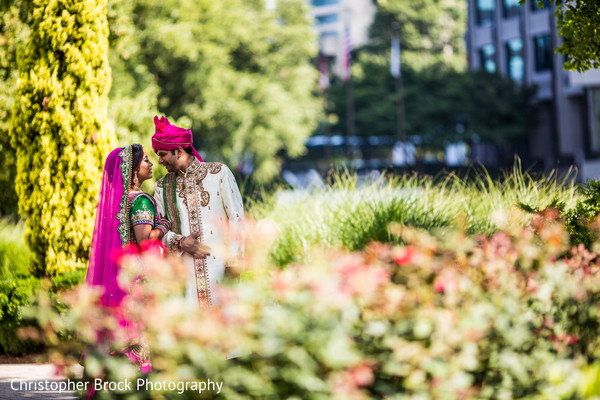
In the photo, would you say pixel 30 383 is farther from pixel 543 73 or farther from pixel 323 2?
pixel 323 2

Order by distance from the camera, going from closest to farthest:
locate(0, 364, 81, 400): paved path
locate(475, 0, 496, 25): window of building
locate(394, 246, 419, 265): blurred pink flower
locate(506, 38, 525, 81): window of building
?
1. locate(394, 246, 419, 265): blurred pink flower
2. locate(0, 364, 81, 400): paved path
3. locate(506, 38, 525, 81): window of building
4. locate(475, 0, 496, 25): window of building

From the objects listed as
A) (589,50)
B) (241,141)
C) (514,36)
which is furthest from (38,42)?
(514,36)

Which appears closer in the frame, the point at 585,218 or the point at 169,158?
the point at 169,158

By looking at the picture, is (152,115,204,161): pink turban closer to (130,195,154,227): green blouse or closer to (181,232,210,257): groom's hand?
(130,195,154,227): green blouse

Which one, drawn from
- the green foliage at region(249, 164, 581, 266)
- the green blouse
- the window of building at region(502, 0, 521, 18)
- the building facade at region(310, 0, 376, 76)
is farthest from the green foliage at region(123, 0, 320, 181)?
the building facade at region(310, 0, 376, 76)

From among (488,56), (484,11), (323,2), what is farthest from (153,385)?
(323,2)

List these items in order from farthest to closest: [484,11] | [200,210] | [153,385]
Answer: [484,11], [200,210], [153,385]

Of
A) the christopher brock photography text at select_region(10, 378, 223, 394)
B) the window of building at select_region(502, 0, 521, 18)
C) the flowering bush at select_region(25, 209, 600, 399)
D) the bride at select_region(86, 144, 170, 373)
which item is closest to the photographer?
the flowering bush at select_region(25, 209, 600, 399)

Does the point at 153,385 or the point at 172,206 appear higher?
the point at 172,206

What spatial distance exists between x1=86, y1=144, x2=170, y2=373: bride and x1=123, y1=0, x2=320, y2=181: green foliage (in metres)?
14.3

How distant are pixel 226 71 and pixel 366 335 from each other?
2879cm

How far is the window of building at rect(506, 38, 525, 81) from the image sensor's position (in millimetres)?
46938

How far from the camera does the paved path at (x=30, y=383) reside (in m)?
5.85

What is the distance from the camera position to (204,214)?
4.99 metres
